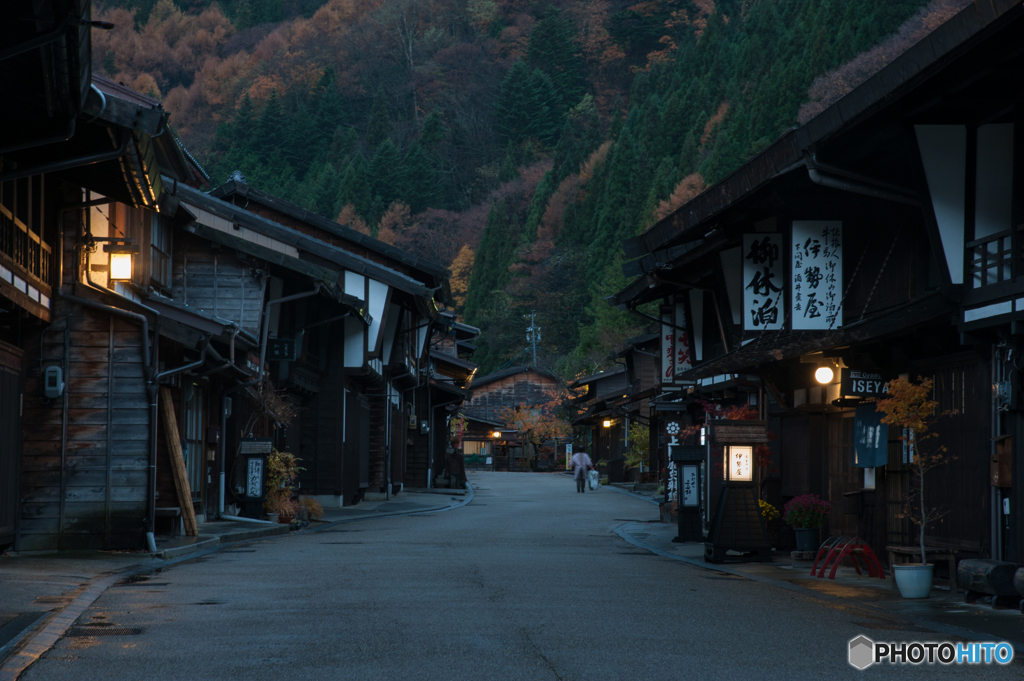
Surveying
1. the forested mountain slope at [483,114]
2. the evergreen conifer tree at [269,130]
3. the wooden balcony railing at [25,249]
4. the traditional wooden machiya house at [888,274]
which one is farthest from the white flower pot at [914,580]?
the evergreen conifer tree at [269,130]

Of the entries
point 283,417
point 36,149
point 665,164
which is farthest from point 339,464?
point 665,164

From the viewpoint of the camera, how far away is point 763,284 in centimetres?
1683

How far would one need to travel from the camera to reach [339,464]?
2816 centimetres

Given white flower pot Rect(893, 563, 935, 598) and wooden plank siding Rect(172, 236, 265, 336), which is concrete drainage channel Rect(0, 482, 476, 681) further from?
wooden plank siding Rect(172, 236, 265, 336)

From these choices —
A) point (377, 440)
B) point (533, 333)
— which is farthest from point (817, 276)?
point (533, 333)

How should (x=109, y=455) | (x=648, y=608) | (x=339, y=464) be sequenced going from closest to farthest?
(x=648, y=608) < (x=109, y=455) < (x=339, y=464)

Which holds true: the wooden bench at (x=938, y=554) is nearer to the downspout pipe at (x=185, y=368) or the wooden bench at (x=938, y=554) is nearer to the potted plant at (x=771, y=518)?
the potted plant at (x=771, y=518)

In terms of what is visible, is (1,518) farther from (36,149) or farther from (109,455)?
(36,149)

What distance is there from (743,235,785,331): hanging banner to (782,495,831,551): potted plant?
2.89 metres

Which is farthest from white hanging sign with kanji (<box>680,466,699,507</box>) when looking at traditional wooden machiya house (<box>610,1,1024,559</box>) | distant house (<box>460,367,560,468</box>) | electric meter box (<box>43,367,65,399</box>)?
distant house (<box>460,367,560,468</box>)

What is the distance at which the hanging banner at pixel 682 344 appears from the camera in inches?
979

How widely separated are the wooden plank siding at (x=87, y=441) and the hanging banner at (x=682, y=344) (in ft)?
43.4

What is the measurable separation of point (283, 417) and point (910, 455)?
538 inches

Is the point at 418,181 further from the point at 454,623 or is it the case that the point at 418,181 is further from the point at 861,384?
the point at 454,623
